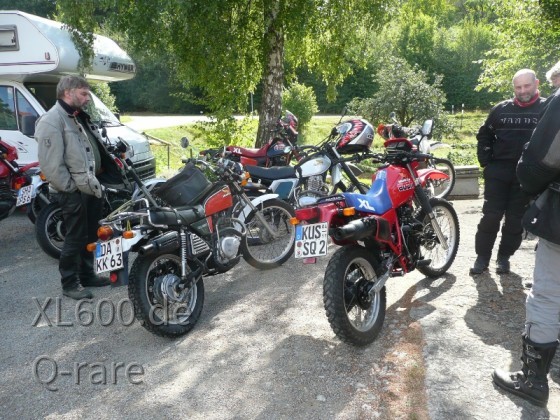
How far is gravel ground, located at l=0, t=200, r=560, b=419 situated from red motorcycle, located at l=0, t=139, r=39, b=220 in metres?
1.35

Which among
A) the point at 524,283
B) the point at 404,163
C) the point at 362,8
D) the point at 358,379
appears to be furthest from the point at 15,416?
the point at 362,8

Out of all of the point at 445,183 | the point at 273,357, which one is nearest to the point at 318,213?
the point at 273,357

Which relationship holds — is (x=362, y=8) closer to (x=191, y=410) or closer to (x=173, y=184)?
(x=173, y=184)

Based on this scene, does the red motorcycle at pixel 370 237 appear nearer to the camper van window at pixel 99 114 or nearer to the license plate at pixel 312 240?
the license plate at pixel 312 240

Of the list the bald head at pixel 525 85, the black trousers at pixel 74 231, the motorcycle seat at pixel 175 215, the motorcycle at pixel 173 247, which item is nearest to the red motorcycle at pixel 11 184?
the black trousers at pixel 74 231

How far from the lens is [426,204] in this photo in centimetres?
448

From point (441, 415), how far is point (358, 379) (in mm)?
571

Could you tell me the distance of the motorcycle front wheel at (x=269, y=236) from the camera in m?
5.41

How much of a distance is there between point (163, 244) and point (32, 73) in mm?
5129

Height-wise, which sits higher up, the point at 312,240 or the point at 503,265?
the point at 312,240

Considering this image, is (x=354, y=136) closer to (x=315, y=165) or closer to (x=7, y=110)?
(x=315, y=165)

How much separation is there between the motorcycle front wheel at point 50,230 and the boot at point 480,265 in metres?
4.34

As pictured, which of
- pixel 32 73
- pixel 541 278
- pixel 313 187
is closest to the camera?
pixel 541 278

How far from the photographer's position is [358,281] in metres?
3.65
